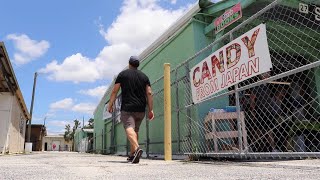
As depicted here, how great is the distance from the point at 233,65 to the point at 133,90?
175cm

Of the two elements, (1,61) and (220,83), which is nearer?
(220,83)

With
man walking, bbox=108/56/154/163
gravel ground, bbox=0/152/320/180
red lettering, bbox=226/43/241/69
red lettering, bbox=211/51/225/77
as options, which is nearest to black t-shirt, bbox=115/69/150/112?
man walking, bbox=108/56/154/163

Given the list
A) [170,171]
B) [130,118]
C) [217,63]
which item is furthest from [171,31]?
[170,171]

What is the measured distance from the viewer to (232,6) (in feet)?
22.2

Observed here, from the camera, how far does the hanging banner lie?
644 centimetres

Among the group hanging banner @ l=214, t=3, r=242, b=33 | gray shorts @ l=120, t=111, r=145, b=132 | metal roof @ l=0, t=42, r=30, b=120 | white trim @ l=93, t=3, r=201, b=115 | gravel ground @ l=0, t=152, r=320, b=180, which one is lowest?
gravel ground @ l=0, t=152, r=320, b=180

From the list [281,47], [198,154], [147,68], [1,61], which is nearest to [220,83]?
[198,154]

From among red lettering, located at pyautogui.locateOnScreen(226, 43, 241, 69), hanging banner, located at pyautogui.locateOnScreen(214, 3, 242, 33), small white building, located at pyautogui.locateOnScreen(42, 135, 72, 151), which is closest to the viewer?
red lettering, located at pyautogui.locateOnScreen(226, 43, 241, 69)

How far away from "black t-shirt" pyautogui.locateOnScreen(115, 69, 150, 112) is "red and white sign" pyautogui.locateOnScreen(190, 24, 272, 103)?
0.96 meters

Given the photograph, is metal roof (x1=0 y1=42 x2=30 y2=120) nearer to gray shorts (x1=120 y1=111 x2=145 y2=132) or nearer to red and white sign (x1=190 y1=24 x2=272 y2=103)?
gray shorts (x1=120 y1=111 x2=145 y2=132)

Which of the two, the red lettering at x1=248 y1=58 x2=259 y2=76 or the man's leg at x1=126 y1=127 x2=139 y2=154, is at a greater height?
the red lettering at x1=248 y1=58 x2=259 y2=76

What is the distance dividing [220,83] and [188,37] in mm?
2646

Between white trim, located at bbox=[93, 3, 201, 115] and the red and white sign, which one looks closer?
the red and white sign

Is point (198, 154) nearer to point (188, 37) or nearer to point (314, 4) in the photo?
point (188, 37)
